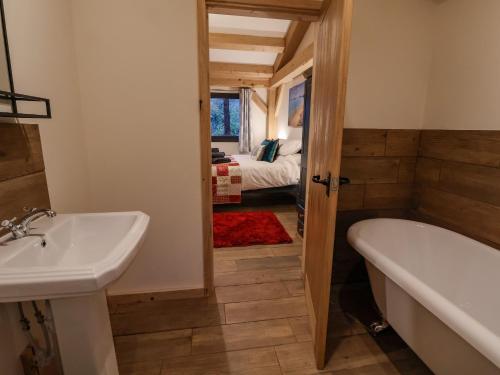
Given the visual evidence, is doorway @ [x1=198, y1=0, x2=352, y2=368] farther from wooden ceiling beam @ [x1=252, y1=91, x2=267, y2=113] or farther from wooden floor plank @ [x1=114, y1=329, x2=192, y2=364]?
wooden ceiling beam @ [x1=252, y1=91, x2=267, y2=113]

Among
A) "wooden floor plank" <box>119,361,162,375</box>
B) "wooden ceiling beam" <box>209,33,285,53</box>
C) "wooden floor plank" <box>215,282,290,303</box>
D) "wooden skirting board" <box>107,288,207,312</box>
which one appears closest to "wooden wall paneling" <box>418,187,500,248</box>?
Answer: "wooden floor plank" <box>215,282,290,303</box>

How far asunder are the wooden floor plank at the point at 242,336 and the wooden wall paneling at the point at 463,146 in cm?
155

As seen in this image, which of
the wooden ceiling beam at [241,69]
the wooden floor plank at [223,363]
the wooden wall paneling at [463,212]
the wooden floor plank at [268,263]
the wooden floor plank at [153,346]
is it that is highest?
the wooden ceiling beam at [241,69]

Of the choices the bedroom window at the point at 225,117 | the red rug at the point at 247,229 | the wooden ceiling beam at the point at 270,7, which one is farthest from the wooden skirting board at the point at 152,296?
the bedroom window at the point at 225,117

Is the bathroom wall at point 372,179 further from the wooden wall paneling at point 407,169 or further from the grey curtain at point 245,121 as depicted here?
the grey curtain at point 245,121

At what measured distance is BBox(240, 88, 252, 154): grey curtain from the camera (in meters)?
6.30

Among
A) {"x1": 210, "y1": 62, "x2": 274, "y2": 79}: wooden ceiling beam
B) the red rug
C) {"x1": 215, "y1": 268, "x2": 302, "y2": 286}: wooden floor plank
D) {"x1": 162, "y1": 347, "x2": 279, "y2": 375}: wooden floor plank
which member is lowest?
{"x1": 162, "y1": 347, "x2": 279, "y2": 375}: wooden floor plank

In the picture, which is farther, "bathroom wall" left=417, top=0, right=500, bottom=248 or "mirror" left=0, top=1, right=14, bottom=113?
"bathroom wall" left=417, top=0, right=500, bottom=248

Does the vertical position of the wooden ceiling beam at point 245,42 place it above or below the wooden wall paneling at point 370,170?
above

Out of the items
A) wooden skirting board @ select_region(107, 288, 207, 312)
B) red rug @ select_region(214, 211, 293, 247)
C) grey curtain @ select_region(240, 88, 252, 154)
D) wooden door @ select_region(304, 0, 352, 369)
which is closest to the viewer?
wooden door @ select_region(304, 0, 352, 369)

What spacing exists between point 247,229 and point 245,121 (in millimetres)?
3860

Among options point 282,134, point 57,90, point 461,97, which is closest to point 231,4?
point 57,90

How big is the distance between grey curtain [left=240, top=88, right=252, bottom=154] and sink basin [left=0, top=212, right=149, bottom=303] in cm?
542

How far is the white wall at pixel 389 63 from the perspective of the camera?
183 cm
